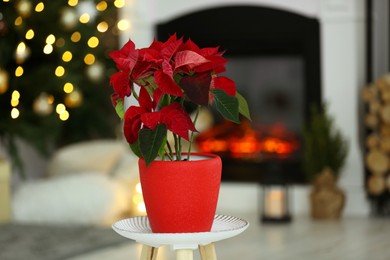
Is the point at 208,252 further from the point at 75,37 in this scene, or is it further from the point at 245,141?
the point at 75,37

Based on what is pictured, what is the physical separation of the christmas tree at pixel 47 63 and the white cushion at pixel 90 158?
0.17m

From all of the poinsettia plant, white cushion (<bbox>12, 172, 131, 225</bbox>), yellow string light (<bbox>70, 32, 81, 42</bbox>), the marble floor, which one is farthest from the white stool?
yellow string light (<bbox>70, 32, 81, 42</bbox>)

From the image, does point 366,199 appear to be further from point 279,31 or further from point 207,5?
point 207,5

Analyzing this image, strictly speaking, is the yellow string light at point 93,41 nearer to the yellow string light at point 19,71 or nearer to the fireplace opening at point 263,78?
the fireplace opening at point 263,78

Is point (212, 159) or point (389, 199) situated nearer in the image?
point (212, 159)

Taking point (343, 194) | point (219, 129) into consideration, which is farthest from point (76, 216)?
point (343, 194)

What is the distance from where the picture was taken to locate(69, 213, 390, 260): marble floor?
3.75 metres

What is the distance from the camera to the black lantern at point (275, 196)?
459cm

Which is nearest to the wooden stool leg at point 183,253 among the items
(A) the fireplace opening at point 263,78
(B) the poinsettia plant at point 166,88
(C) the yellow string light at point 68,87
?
(B) the poinsettia plant at point 166,88

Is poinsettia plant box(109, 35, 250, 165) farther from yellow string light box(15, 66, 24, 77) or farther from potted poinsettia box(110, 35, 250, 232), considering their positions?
yellow string light box(15, 66, 24, 77)

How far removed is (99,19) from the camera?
5.34 m

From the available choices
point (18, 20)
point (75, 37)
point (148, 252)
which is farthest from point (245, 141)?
point (148, 252)

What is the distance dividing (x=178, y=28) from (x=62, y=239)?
5.41 feet

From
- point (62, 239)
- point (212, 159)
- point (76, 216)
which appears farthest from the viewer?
point (76, 216)
